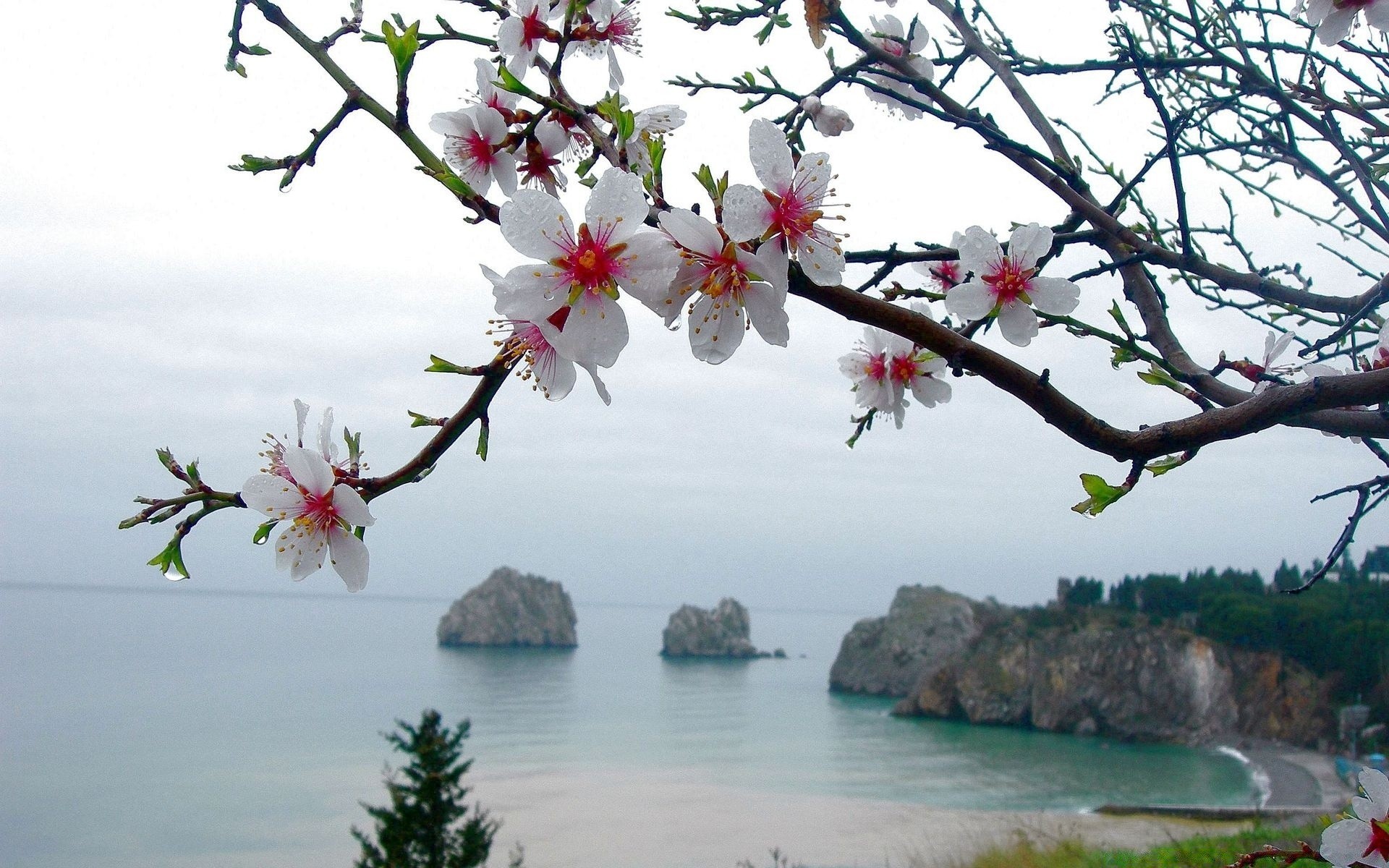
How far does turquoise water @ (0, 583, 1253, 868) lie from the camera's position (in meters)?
21.9

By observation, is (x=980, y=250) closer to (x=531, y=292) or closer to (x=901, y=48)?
(x=531, y=292)

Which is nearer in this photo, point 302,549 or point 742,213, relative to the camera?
point 742,213

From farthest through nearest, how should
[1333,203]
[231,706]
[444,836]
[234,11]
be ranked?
[231,706]
[444,836]
[1333,203]
[234,11]

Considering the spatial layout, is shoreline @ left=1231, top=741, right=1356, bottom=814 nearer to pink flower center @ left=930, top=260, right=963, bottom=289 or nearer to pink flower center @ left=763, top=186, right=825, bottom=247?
pink flower center @ left=930, top=260, right=963, bottom=289

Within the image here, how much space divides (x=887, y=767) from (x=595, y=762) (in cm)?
899

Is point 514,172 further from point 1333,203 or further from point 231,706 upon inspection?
point 231,706

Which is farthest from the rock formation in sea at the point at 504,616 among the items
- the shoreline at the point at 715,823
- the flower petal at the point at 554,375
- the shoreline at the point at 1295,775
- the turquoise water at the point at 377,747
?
the flower petal at the point at 554,375

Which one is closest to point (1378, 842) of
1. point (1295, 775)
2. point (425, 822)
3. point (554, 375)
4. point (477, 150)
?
point (554, 375)

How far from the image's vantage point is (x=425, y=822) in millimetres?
7840

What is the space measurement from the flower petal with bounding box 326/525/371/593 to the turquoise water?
21.5 m

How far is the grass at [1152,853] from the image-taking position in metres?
6.07

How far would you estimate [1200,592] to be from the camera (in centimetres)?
3116

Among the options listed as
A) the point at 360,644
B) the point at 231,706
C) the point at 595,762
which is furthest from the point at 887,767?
the point at 360,644

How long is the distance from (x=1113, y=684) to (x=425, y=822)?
30.0m
